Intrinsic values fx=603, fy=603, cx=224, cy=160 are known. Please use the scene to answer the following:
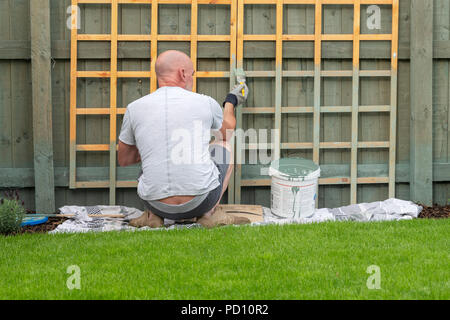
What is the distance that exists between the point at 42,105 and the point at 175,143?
1319 mm

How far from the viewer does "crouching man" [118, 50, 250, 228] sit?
12.3 ft

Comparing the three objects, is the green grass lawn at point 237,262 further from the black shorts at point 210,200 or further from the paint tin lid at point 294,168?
the paint tin lid at point 294,168

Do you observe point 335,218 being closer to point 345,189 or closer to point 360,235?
point 345,189

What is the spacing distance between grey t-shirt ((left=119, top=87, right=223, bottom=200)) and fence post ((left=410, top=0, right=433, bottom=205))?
1.81 m

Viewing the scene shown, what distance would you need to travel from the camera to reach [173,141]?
376 cm

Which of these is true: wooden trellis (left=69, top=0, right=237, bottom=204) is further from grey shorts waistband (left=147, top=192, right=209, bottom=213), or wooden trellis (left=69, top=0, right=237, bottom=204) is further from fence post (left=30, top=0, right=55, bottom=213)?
grey shorts waistband (left=147, top=192, right=209, bottom=213)

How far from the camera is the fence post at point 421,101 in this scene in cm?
467

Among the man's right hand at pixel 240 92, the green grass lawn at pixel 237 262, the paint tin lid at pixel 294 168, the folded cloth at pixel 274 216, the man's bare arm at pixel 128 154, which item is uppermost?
the man's right hand at pixel 240 92

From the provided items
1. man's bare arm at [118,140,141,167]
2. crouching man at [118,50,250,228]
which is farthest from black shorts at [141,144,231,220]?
man's bare arm at [118,140,141,167]

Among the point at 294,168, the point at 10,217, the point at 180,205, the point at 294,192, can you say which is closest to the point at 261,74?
the point at 294,168

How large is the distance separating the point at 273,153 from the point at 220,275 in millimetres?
1961

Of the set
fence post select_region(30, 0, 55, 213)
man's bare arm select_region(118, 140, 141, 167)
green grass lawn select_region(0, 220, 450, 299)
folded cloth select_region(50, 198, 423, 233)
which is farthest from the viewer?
fence post select_region(30, 0, 55, 213)

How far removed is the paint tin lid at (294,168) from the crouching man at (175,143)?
0.58m

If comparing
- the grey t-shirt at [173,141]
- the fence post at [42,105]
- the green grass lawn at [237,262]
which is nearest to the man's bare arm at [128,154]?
the grey t-shirt at [173,141]
